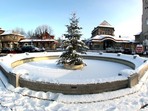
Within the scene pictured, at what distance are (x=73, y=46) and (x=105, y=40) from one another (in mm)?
32867

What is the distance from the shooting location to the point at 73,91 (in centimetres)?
846

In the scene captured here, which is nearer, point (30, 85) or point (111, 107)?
point (111, 107)

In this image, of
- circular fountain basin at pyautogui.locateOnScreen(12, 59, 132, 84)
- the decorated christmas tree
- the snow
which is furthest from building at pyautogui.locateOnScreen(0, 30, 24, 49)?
the snow

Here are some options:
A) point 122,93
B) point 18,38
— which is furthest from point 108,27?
point 122,93

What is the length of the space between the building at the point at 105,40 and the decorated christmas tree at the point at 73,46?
101 feet

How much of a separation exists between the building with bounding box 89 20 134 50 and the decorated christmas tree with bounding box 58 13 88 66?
3093cm

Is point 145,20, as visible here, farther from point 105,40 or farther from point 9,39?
point 9,39

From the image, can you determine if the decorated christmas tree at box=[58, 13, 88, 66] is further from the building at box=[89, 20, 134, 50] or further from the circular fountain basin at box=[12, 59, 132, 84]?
the building at box=[89, 20, 134, 50]

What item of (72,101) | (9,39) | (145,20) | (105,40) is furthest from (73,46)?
(9,39)

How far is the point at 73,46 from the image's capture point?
17.6 meters

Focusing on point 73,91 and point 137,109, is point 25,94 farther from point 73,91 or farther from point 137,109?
point 137,109

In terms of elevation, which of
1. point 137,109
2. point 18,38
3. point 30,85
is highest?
point 18,38

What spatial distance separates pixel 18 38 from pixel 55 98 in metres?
55.3

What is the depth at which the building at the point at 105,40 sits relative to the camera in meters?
49.2
